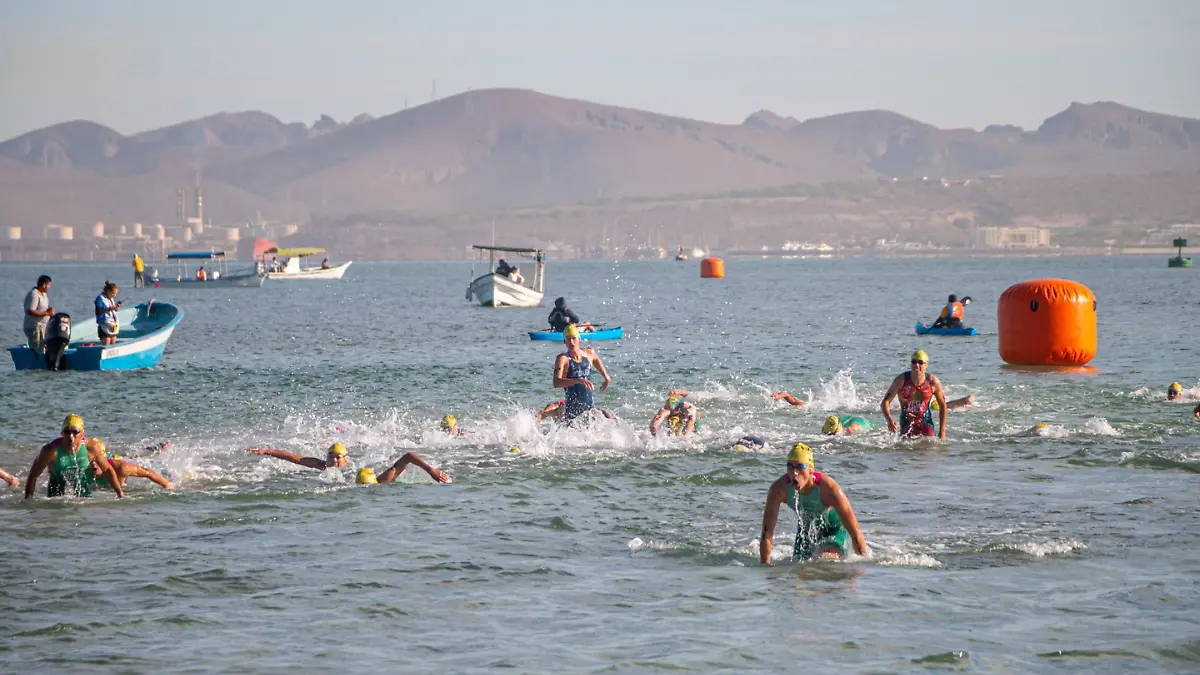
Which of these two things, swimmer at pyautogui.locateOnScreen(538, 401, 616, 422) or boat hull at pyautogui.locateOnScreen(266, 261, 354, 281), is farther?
boat hull at pyautogui.locateOnScreen(266, 261, 354, 281)

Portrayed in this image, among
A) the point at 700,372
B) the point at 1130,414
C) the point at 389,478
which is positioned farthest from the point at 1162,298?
the point at 389,478

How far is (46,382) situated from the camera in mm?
30922

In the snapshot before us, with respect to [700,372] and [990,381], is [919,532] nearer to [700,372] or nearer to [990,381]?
[990,381]

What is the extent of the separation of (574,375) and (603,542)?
5624mm

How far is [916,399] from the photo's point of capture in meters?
20.0

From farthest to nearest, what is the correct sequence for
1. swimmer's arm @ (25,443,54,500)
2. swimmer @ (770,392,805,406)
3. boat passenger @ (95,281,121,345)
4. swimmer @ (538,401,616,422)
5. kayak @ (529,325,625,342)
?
kayak @ (529,325,625,342) → boat passenger @ (95,281,121,345) → swimmer @ (770,392,805,406) → swimmer @ (538,401,616,422) → swimmer's arm @ (25,443,54,500)

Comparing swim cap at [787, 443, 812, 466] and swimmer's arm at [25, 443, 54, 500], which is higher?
swim cap at [787, 443, 812, 466]

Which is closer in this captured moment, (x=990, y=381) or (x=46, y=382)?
(x=990, y=381)

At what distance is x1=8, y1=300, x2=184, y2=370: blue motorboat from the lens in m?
32.5

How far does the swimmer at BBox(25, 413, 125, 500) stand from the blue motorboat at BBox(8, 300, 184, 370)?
17.0m

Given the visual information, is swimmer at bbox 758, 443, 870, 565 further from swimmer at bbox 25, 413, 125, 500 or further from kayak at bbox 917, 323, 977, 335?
kayak at bbox 917, 323, 977, 335

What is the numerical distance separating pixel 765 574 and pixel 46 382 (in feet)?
74.7

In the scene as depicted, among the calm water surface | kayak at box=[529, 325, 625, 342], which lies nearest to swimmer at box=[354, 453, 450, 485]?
the calm water surface

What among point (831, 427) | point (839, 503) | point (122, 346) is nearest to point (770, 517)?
point (839, 503)
